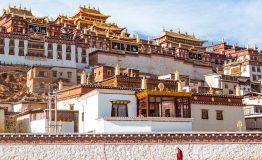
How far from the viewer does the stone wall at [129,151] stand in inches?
1014

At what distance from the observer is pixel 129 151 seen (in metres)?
27.1

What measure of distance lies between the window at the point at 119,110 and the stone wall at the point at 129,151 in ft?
15.7

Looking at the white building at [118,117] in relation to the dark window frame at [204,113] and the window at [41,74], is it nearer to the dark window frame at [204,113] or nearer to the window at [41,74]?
the dark window frame at [204,113]

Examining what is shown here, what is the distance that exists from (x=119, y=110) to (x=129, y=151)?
513 cm

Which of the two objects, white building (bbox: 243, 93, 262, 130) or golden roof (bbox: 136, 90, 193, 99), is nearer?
golden roof (bbox: 136, 90, 193, 99)

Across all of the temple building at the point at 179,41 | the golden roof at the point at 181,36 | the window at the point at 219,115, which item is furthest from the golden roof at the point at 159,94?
the golden roof at the point at 181,36

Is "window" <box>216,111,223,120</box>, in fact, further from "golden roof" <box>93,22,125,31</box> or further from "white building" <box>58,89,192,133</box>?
"golden roof" <box>93,22,125,31</box>

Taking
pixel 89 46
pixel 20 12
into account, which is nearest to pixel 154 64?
pixel 89 46

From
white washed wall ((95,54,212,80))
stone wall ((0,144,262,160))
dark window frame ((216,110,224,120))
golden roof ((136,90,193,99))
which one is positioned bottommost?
stone wall ((0,144,262,160))

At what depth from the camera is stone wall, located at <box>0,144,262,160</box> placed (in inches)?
1014

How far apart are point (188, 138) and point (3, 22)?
53.4 meters

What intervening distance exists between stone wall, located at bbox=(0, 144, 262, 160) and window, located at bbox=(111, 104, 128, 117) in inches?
188

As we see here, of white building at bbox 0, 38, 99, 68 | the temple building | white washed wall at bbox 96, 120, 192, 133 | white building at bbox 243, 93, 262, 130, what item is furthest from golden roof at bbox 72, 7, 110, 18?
white washed wall at bbox 96, 120, 192, 133

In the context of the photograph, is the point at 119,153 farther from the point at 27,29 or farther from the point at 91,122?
→ the point at 27,29
